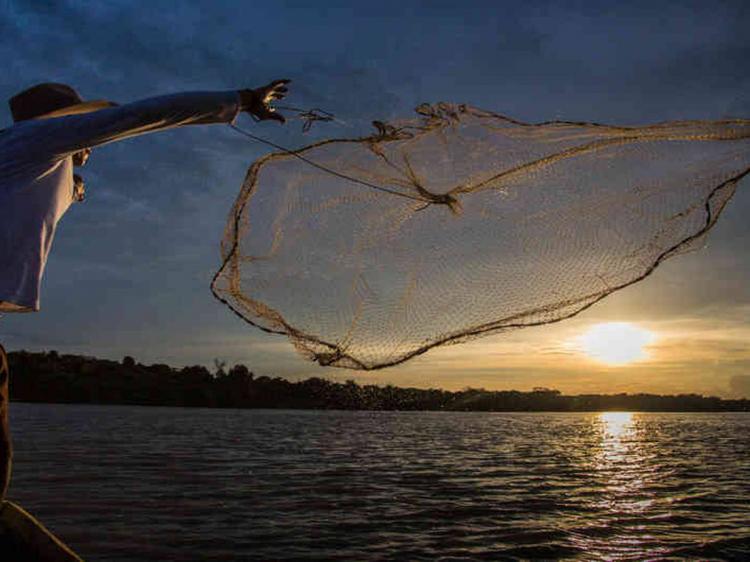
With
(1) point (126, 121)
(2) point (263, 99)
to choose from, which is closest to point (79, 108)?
(1) point (126, 121)

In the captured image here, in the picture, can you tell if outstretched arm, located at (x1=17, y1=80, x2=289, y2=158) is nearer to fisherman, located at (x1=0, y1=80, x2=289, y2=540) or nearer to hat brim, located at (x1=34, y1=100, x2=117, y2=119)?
fisherman, located at (x1=0, y1=80, x2=289, y2=540)

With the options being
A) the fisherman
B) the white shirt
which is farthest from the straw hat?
the white shirt

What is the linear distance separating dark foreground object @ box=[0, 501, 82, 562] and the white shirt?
4.72 feet

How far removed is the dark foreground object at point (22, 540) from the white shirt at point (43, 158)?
144cm

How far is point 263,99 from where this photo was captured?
3.44 metres

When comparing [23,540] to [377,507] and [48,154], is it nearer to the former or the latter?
[48,154]

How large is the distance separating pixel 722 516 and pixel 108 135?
Result: 14860 mm

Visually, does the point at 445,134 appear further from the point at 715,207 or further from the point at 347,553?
the point at 347,553

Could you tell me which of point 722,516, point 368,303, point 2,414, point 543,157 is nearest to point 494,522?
point 722,516

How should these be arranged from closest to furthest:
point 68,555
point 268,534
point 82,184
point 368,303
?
point 82,184 → point 68,555 → point 368,303 → point 268,534

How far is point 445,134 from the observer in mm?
7309

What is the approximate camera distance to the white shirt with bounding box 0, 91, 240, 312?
2918 millimetres

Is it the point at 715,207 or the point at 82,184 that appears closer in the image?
the point at 82,184

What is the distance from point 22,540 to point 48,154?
2.34m
